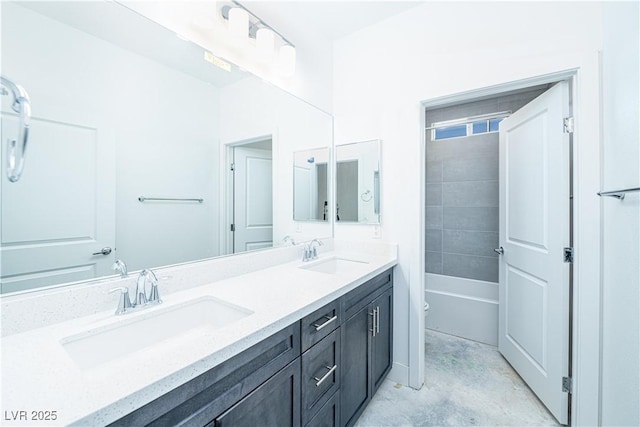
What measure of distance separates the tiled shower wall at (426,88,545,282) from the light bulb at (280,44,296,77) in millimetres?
1742

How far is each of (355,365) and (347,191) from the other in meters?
1.27

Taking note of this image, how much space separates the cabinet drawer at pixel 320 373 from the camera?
1.03 m

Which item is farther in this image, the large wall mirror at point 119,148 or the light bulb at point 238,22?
the light bulb at point 238,22

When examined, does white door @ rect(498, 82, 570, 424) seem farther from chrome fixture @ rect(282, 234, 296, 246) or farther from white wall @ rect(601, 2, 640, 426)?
chrome fixture @ rect(282, 234, 296, 246)

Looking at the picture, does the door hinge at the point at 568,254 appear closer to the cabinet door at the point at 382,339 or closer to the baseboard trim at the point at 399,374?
the cabinet door at the point at 382,339

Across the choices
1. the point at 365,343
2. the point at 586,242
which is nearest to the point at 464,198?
the point at 586,242

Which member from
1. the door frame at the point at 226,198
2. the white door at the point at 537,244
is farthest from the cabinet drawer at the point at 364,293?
the white door at the point at 537,244

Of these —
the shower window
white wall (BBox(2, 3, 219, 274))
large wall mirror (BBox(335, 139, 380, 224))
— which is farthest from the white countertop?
the shower window

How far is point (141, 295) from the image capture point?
0.99 meters

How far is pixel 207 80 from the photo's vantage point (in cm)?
136

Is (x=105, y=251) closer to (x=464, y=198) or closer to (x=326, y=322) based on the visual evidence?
(x=326, y=322)

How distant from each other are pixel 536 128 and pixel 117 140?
2367 mm

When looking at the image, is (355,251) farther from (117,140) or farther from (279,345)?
(117,140)

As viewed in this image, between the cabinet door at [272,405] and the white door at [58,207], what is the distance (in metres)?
0.72
